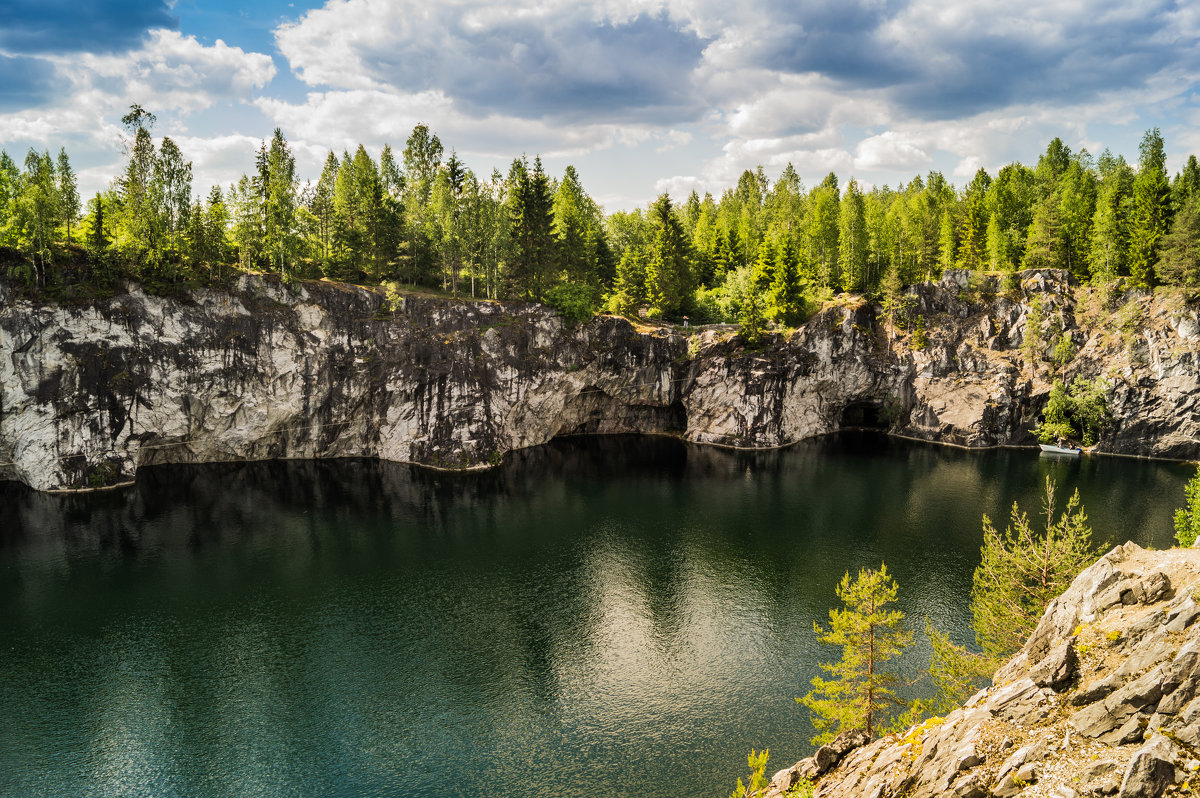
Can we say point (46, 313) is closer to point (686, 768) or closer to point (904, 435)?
point (686, 768)

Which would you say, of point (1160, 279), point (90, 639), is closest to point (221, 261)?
point (90, 639)

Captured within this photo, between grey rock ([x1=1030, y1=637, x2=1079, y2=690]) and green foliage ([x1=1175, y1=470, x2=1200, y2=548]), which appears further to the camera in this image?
green foliage ([x1=1175, y1=470, x2=1200, y2=548])

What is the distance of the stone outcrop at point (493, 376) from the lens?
61.3 meters

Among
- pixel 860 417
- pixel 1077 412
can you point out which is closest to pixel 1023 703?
pixel 1077 412

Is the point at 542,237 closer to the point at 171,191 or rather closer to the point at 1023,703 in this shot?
the point at 171,191

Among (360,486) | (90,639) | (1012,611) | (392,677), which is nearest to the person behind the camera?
(1012,611)

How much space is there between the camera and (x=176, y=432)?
6644 centimetres

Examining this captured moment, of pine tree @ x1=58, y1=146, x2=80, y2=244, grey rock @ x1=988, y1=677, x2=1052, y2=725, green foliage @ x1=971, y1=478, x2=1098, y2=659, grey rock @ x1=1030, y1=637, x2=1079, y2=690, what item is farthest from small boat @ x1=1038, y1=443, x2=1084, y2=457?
pine tree @ x1=58, y1=146, x2=80, y2=244

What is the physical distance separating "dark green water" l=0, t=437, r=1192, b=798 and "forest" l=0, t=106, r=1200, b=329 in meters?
22.3

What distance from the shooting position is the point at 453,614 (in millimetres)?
39906

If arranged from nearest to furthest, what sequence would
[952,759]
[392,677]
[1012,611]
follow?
[952,759] → [1012,611] → [392,677]

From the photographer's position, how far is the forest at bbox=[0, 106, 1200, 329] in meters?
65.1

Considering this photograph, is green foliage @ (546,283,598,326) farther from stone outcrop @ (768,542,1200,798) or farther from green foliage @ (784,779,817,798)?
stone outcrop @ (768,542,1200,798)

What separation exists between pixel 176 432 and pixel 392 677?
155ft
